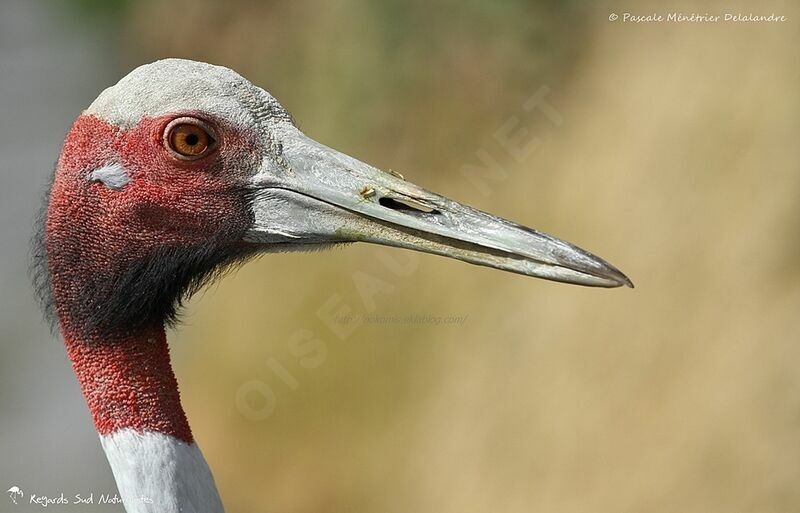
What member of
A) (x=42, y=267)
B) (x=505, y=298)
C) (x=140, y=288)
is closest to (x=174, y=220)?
(x=140, y=288)

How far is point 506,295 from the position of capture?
8.95 meters

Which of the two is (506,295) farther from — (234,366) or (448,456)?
(234,366)

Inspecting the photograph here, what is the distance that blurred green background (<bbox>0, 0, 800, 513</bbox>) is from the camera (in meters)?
7.68

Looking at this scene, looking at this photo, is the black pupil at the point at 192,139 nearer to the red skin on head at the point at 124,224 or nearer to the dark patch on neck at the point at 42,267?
the red skin on head at the point at 124,224

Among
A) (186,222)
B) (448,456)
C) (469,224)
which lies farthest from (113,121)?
(448,456)

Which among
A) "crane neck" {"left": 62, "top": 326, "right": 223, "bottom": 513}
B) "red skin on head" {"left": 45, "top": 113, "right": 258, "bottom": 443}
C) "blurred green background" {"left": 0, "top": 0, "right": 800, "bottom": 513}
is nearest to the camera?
"crane neck" {"left": 62, "top": 326, "right": 223, "bottom": 513}

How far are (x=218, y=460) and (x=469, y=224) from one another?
24.6 ft

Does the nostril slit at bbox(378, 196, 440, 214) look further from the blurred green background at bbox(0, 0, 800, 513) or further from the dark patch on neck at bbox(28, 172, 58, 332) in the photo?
the blurred green background at bbox(0, 0, 800, 513)

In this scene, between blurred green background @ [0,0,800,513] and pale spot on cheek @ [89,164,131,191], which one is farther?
blurred green background @ [0,0,800,513]

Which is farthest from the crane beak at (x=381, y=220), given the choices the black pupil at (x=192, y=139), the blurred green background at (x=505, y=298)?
the blurred green background at (x=505, y=298)

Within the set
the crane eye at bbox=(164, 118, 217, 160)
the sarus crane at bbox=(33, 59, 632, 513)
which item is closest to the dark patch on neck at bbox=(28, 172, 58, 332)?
the sarus crane at bbox=(33, 59, 632, 513)

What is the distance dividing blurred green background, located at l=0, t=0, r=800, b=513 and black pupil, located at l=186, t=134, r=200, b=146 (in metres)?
5.28

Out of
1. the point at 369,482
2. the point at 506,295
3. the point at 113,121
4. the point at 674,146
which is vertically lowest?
the point at 369,482

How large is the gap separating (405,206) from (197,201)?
72 centimetres
